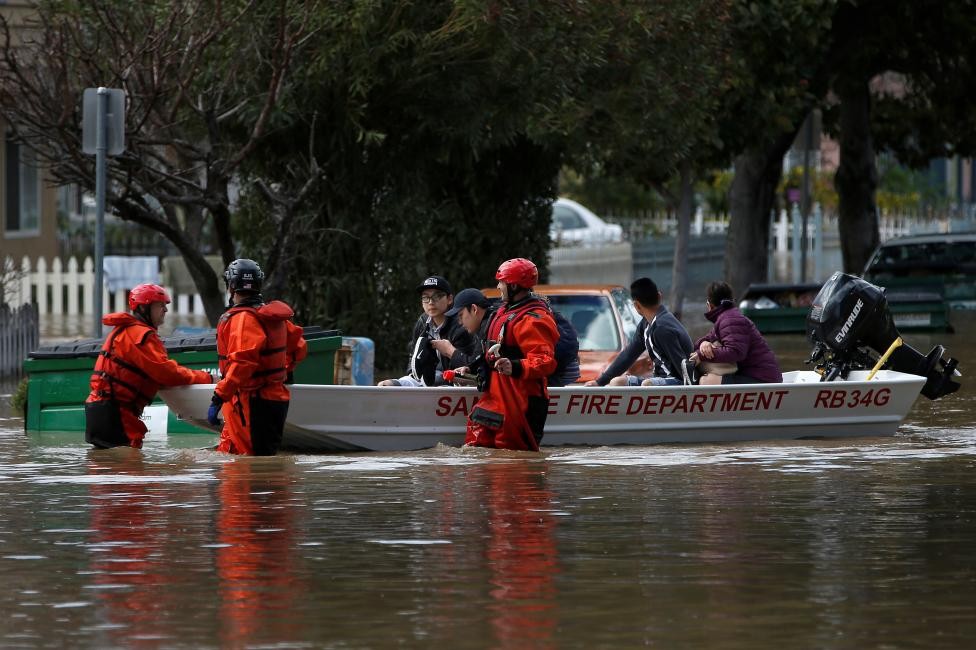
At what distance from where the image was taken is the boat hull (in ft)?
48.5

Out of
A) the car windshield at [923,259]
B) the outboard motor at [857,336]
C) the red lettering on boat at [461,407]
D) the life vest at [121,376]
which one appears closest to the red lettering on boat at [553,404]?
the red lettering on boat at [461,407]

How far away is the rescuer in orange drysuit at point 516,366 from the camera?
1398 cm

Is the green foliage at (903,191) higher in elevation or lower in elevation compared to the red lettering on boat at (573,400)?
higher

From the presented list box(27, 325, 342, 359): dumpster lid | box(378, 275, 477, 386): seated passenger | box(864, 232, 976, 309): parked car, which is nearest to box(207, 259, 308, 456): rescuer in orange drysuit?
box(378, 275, 477, 386): seated passenger

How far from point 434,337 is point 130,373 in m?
2.12

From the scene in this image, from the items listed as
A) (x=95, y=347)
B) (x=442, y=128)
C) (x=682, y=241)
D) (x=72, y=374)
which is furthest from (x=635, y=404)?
(x=682, y=241)

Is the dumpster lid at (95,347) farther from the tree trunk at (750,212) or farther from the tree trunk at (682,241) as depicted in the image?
the tree trunk at (750,212)

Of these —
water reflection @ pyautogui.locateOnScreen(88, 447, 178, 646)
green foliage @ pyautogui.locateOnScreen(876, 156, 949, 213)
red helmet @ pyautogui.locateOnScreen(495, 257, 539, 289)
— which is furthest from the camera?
green foliage @ pyautogui.locateOnScreen(876, 156, 949, 213)

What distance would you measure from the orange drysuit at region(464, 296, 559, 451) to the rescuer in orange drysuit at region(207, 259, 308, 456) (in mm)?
1307

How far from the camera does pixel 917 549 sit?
10.2 meters

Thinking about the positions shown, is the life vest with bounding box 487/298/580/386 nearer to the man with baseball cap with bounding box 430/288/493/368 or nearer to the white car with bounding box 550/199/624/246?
the man with baseball cap with bounding box 430/288/493/368

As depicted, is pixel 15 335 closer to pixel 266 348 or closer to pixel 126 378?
pixel 126 378

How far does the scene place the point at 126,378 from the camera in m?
14.5

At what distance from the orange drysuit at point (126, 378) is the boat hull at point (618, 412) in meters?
0.16
